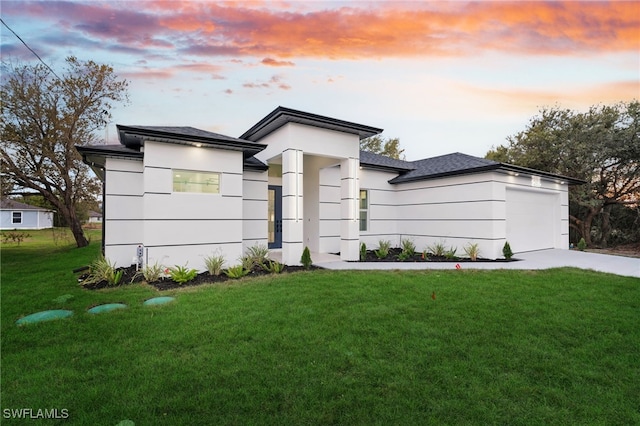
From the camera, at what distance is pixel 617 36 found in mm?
8492

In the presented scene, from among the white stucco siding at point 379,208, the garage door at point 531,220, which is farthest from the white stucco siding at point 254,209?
the garage door at point 531,220

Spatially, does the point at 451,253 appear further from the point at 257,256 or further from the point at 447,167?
the point at 257,256

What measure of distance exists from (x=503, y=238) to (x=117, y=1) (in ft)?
43.3

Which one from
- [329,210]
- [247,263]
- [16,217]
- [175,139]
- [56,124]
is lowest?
[247,263]

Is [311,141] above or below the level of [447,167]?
above

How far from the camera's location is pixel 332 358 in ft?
10.5

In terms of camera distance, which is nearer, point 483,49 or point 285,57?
point 483,49

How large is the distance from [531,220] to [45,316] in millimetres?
14356

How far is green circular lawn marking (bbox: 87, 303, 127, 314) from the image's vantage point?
468cm

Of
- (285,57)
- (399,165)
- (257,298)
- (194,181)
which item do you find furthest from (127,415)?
(399,165)

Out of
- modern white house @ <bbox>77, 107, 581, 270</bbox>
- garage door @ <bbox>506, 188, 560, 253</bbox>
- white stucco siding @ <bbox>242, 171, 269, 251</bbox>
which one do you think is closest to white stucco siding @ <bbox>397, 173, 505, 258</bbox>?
modern white house @ <bbox>77, 107, 581, 270</bbox>

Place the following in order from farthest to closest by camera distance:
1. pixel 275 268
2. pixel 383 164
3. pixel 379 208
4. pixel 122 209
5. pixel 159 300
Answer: pixel 383 164, pixel 379 208, pixel 122 209, pixel 275 268, pixel 159 300

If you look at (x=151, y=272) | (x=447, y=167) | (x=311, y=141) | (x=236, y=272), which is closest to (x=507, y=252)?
(x=447, y=167)

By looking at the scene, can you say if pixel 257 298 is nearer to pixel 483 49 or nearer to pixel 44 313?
pixel 44 313
